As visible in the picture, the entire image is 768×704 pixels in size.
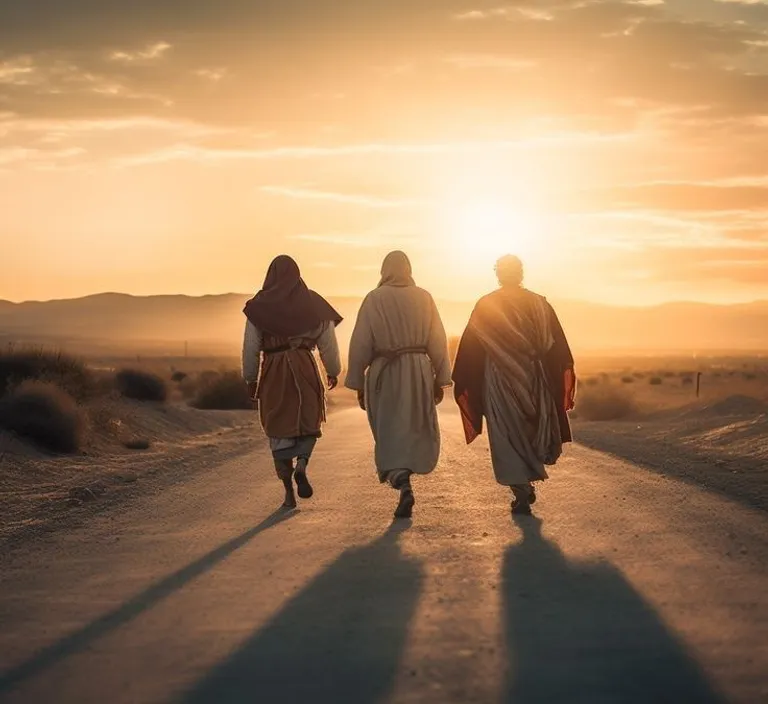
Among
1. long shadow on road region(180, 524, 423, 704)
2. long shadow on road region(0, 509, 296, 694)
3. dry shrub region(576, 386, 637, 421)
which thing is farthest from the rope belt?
dry shrub region(576, 386, 637, 421)

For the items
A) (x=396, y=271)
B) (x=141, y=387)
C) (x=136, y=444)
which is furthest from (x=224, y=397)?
(x=396, y=271)

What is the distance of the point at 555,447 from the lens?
39.5 ft

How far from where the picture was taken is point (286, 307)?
42.8 feet

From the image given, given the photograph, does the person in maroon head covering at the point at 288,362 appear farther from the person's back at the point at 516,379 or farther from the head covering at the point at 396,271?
the person's back at the point at 516,379

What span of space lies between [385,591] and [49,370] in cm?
2110

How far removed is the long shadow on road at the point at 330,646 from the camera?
5.77m

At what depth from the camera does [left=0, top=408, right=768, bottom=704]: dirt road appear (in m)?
5.90

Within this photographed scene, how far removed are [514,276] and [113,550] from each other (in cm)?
476

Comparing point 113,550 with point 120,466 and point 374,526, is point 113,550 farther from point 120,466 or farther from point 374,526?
point 120,466

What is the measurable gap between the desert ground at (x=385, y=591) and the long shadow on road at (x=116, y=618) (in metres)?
0.02

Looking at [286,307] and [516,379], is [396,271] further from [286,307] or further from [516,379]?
[516,379]

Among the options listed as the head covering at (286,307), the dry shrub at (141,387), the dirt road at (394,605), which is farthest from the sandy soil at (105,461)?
the head covering at (286,307)

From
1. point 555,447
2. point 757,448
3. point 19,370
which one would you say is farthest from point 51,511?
point 19,370

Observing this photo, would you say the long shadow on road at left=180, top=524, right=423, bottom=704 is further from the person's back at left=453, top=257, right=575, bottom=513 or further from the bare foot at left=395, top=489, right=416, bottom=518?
the person's back at left=453, top=257, right=575, bottom=513
